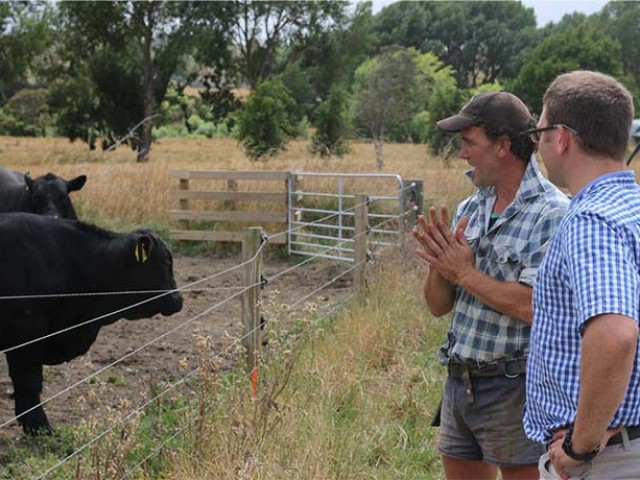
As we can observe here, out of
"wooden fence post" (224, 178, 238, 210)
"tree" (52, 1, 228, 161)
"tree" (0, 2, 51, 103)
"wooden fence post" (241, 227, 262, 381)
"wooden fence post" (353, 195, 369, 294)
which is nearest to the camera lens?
"wooden fence post" (241, 227, 262, 381)

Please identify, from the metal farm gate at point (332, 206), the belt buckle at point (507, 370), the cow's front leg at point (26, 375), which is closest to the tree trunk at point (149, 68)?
the metal farm gate at point (332, 206)

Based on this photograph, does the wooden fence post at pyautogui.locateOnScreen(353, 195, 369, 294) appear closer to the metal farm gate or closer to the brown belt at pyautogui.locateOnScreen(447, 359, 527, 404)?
the metal farm gate

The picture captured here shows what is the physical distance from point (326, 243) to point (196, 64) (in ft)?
117

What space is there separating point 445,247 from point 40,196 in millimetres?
8512

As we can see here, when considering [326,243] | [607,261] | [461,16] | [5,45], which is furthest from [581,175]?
[461,16]

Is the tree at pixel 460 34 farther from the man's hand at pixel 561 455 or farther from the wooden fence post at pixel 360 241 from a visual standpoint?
the man's hand at pixel 561 455

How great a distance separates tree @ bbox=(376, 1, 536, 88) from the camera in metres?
69.6

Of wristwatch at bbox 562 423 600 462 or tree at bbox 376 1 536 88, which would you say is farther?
tree at bbox 376 1 536 88

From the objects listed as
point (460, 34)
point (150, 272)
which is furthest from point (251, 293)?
point (460, 34)

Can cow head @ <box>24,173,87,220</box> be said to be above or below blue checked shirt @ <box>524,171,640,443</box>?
below

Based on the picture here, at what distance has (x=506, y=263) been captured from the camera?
10.5 feet

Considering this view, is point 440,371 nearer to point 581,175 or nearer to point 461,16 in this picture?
point 581,175

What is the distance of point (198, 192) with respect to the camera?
46.4 feet

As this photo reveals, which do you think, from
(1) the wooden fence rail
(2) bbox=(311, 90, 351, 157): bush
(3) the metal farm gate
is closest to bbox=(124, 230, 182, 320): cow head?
(3) the metal farm gate
